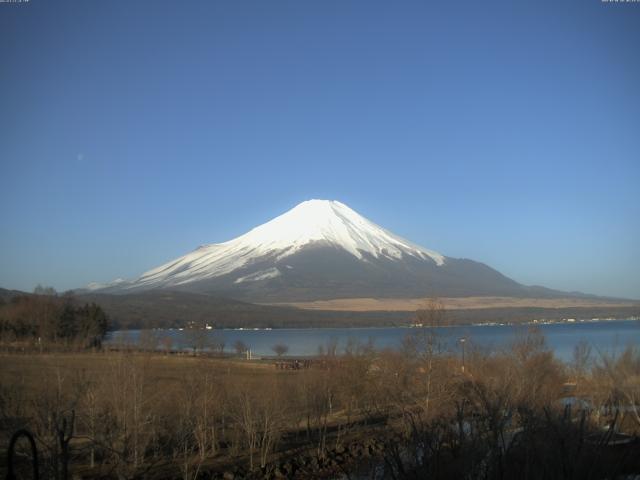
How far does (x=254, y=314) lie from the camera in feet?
438

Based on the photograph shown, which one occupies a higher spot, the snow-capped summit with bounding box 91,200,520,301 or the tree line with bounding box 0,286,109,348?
the snow-capped summit with bounding box 91,200,520,301

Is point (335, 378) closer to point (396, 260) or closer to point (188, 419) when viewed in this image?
point (188, 419)

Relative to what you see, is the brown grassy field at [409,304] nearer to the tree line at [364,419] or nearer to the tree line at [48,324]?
the tree line at [48,324]

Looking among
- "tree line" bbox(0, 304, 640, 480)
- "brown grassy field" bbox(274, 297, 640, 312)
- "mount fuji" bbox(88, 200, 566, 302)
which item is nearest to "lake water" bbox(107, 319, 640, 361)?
"tree line" bbox(0, 304, 640, 480)

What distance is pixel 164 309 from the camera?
126 m

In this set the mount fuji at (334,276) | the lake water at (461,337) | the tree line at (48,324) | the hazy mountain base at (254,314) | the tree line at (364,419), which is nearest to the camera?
the tree line at (364,419)

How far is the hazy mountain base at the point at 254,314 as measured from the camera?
115750 millimetres

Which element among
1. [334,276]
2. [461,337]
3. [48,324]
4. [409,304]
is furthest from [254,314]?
[461,337]

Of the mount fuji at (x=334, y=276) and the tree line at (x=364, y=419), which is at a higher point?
the mount fuji at (x=334, y=276)

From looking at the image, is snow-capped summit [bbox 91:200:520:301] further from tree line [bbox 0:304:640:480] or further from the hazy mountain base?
tree line [bbox 0:304:640:480]

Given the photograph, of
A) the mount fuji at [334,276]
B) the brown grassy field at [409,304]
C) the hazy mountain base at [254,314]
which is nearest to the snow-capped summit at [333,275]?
the mount fuji at [334,276]

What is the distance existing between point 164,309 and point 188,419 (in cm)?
11691

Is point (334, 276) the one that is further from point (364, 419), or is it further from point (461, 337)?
point (364, 419)

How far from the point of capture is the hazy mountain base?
11575 cm
